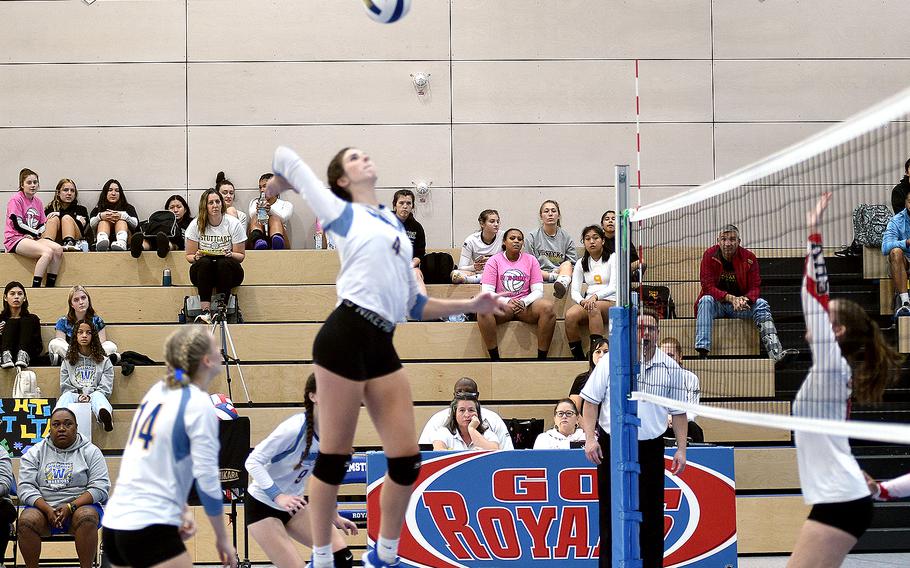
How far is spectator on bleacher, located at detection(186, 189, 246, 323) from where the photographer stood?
12.3 m

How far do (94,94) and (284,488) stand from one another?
35.1 ft

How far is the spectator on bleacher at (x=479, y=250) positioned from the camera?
516 inches

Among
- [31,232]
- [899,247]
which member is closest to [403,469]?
[899,247]

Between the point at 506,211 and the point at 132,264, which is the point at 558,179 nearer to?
the point at 506,211

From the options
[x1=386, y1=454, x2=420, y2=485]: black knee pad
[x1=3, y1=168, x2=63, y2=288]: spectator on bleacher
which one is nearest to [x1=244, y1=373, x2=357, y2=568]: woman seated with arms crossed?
[x1=386, y1=454, x2=420, y2=485]: black knee pad

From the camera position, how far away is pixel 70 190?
14594mm

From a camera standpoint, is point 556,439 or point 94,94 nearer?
point 556,439

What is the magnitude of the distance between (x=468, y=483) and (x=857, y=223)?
21.2 ft

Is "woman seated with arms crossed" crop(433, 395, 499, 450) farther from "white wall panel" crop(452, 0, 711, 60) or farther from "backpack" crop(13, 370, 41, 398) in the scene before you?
"white wall panel" crop(452, 0, 711, 60)

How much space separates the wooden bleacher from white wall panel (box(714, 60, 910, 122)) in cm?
494

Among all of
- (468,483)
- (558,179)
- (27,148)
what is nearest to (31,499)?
(468,483)

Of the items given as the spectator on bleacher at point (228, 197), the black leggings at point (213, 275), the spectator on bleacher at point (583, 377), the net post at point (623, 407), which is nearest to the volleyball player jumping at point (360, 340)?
the net post at point (623, 407)

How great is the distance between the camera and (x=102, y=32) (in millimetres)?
15641

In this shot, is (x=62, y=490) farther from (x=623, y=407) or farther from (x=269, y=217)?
(x=269, y=217)
